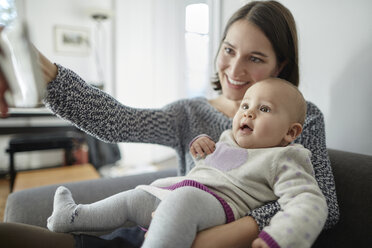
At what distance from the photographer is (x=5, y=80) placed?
1.08 feet

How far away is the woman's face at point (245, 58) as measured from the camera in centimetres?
86

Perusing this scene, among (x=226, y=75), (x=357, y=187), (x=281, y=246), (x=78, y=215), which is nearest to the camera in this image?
(x=281, y=246)

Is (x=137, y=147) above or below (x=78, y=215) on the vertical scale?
below

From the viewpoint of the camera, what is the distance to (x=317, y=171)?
735 millimetres

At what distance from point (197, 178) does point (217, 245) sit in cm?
17

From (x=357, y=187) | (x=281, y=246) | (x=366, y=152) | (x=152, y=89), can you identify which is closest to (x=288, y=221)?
(x=281, y=246)

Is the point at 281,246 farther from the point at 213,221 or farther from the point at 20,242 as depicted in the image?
the point at 20,242

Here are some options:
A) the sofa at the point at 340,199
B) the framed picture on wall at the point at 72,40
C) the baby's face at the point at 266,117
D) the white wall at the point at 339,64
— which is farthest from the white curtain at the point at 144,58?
the baby's face at the point at 266,117

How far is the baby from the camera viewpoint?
1.66 feet

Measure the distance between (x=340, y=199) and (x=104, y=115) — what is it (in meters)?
0.75

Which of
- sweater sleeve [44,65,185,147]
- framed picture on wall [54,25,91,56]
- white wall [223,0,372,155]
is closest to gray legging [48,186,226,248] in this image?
sweater sleeve [44,65,185,147]

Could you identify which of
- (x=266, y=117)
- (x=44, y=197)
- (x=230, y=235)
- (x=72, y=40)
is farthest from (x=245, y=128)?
(x=72, y=40)

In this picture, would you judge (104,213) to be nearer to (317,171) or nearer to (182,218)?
(182,218)

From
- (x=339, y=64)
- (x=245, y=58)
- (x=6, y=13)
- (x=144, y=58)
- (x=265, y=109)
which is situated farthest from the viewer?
(x=144, y=58)
